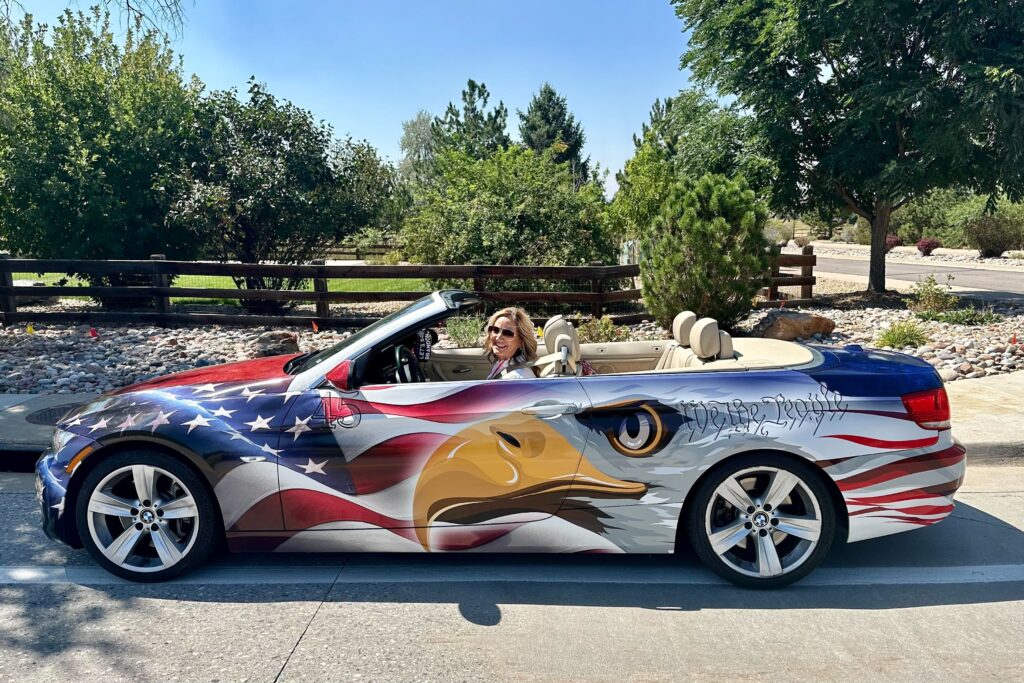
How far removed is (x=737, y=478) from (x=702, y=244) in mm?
7322

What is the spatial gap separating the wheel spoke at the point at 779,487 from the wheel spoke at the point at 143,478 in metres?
3.09

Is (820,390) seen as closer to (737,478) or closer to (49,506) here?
(737,478)

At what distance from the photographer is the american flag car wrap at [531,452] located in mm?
4145

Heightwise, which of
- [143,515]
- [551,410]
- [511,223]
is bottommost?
[143,515]

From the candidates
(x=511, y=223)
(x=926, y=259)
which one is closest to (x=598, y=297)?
(x=511, y=223)

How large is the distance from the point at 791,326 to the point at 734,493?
26.2ft

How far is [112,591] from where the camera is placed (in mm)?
4234

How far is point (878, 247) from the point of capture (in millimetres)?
17422

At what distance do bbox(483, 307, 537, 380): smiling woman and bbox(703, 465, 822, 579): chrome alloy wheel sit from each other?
1.25m

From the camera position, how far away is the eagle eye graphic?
4.14 meters

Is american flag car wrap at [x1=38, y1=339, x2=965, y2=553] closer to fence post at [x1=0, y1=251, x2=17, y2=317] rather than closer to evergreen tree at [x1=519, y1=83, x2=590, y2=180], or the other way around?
fence post at [x1=0, y1=251, x2=17, y2=317]

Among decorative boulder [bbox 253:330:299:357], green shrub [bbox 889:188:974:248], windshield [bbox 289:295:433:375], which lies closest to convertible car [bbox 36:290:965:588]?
windshield [bbox 289:295:433:375]

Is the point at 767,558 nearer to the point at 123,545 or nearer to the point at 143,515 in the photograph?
the point at 143,515

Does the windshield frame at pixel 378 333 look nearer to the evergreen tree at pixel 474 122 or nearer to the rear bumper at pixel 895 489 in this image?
the rear bumper at pixel 895 489
